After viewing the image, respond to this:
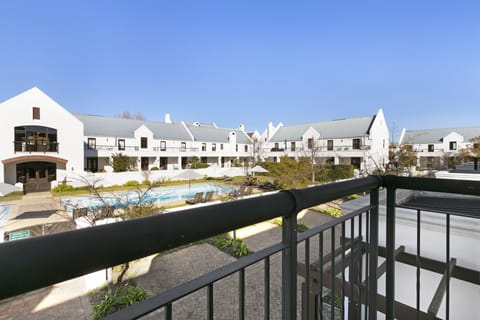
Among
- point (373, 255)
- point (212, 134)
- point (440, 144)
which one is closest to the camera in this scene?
point (373, 255)

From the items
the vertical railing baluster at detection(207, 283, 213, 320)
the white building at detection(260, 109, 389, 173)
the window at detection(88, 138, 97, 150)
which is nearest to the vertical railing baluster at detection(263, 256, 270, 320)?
the vertical railing baluster at detection(207, 283, 213, 320)

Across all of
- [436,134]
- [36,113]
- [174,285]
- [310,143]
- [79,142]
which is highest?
[36,113]

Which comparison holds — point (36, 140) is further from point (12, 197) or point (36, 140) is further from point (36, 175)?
point (12, 197)

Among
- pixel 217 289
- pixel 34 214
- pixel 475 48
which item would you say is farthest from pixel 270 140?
pixel 217 289

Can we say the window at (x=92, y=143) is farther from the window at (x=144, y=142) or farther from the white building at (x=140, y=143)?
the window at (x=144, y=142)

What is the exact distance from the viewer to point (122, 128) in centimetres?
2841

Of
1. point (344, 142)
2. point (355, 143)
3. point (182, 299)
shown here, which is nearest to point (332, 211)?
point (182, 299)

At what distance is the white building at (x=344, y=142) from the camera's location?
28578 mm

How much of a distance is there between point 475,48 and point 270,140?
92.3 ft

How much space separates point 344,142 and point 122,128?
26.7 metres

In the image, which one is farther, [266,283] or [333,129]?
[333,129]

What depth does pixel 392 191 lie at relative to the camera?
1.80 metres

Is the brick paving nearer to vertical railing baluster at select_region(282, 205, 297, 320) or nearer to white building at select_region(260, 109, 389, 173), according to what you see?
vertical railing baluster at select_region(282, 205, 297, 320)

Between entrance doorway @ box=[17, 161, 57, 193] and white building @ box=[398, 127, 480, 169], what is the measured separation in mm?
38920
